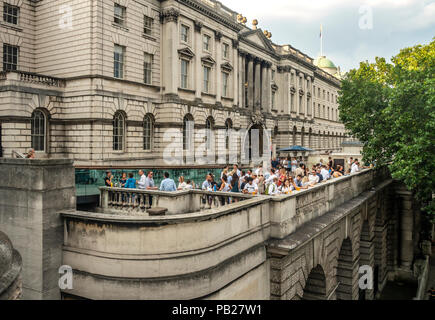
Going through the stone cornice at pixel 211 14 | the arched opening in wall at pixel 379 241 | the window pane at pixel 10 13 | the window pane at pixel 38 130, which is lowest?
the arched opening in wall at pixel 379 241

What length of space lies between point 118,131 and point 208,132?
11764 mm

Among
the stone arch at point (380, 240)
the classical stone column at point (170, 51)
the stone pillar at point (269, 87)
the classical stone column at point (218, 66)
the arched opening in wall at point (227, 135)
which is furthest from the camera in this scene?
the stone pillar at point (269, 87)

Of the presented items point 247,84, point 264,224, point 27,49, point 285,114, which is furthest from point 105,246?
point 285,114

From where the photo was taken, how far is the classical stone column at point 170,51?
31.7 meters

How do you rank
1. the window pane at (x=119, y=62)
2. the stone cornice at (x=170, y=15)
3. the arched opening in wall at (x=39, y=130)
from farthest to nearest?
1. the stone cornice at (x=170, y=15)
2. the window pane at (x=119, y=62)
3. the arched opening in wall at (x=39, y=130)

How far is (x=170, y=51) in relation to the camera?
31.8 m

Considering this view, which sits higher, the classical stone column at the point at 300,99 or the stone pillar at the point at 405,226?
the classical stone column at the point at 300,99

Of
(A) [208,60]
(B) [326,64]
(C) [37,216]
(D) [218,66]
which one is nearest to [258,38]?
(D) [218,66]

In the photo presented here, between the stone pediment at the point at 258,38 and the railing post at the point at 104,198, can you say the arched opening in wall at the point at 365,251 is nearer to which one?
the railing post at the point at 104,198

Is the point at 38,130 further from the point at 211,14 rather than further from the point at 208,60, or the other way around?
the point at 211,14

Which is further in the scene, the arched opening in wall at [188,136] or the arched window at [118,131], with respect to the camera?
the arched opening in wall at [188,136]

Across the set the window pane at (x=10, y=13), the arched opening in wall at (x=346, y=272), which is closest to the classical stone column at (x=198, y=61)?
the window pane at (x=10, y=13)

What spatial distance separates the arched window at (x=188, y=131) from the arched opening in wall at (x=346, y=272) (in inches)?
754

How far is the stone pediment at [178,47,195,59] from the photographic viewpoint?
32812 mm
